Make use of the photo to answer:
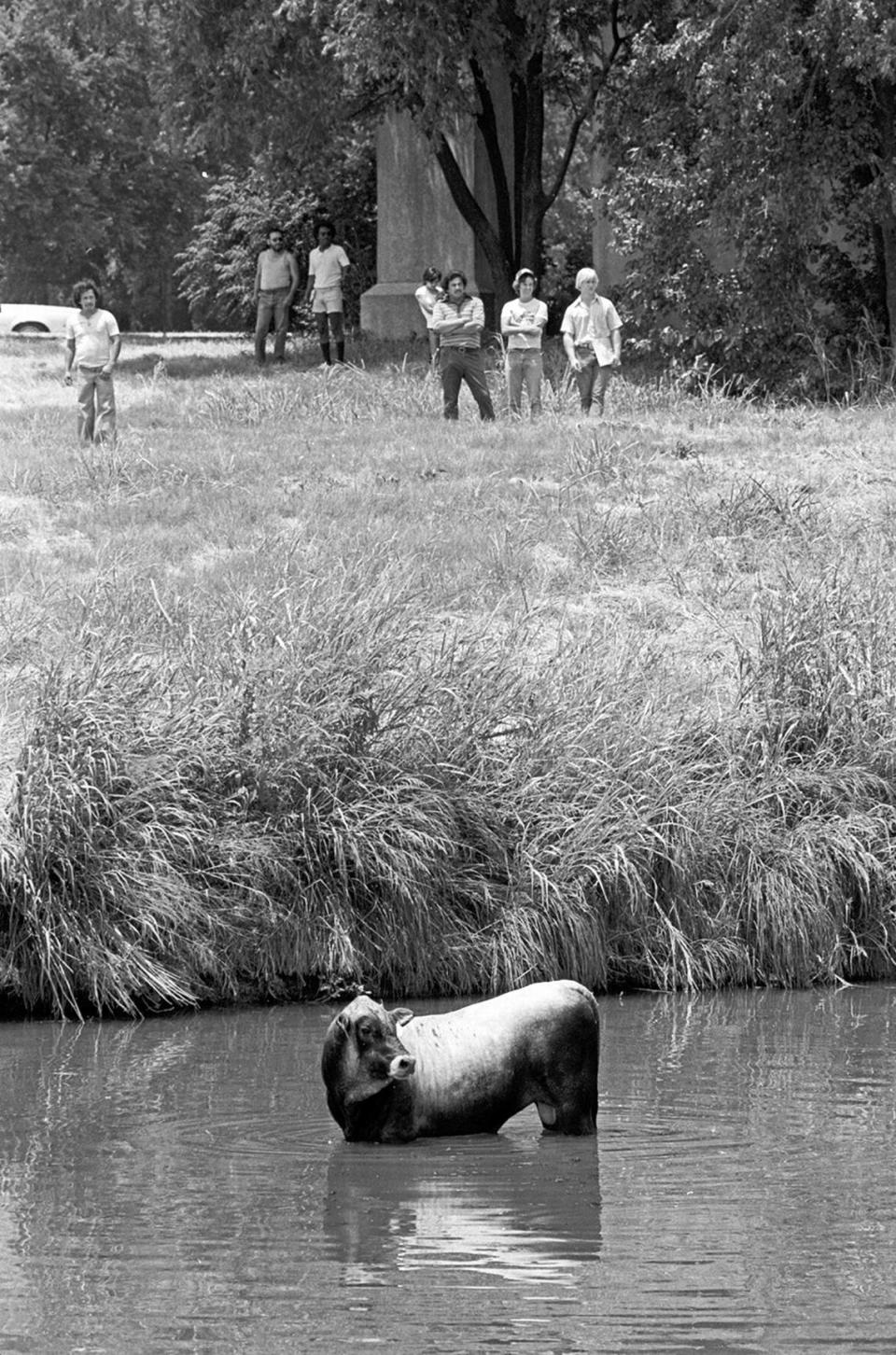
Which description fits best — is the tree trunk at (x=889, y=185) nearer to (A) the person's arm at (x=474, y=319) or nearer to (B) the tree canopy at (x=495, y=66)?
(B) the tree canopy at (x=495, y=66)

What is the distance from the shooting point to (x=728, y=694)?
1309 cm

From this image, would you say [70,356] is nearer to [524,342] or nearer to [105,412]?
[105,412]

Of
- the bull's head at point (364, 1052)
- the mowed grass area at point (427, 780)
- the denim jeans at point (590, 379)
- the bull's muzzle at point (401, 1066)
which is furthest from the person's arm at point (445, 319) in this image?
the bull's muzzle at point (401, 1066)

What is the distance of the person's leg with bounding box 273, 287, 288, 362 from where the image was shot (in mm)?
27938

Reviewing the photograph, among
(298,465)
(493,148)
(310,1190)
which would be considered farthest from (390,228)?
(310,1190)

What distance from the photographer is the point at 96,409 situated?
19.8m

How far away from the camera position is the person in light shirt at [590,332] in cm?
2066

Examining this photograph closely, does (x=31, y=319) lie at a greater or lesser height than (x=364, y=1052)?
greater

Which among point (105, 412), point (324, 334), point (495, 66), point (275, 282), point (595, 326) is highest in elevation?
point (495, 66)

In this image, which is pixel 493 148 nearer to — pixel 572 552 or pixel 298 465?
pixel 298 465

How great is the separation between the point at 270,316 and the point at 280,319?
138mm

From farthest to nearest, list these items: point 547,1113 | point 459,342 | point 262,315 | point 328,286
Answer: point 262,315 < point 328,286 < point 459,342 < point 547,1113

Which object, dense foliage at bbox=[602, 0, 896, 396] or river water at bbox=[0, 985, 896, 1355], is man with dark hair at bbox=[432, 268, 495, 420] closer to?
dense foliage at bbox=[602, 0, 896, 396]

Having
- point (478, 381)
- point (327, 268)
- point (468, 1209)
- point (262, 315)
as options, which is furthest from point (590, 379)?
point (468, 1209)
